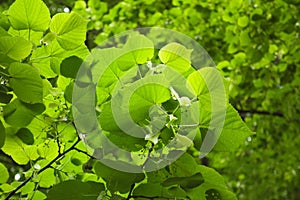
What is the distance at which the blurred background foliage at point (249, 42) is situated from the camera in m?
1.88

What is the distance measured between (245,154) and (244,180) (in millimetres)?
205

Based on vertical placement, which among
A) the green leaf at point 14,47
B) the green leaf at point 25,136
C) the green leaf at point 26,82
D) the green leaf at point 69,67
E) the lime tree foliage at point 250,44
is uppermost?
the green leaf at point 14,47

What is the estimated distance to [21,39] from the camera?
0.52m

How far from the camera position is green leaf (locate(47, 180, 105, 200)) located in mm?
539

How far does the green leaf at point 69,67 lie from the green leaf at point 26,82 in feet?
0.16

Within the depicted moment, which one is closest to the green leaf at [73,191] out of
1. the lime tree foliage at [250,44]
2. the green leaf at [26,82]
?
the green leaf at [26,82]

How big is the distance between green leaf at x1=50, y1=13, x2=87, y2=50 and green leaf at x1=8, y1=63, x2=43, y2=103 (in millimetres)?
69

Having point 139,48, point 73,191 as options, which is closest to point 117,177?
point 73,191

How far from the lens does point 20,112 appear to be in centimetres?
57

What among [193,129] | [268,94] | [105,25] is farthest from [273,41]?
[193,129]

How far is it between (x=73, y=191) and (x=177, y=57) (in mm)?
198

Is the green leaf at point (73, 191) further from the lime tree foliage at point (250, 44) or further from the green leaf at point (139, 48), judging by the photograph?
the lime tree foliage at point (250, 44)

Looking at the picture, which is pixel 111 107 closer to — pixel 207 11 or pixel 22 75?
pixel 22 75

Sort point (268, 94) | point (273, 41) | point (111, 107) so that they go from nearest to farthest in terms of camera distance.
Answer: point (111, 107)
point (273, 41)
point (268, 94)
